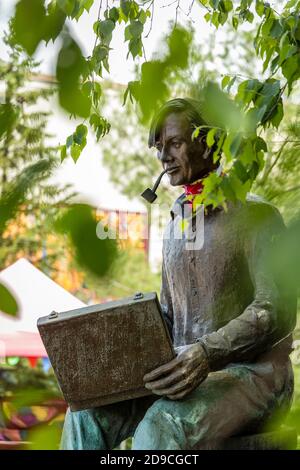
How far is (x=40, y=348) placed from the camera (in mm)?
7504

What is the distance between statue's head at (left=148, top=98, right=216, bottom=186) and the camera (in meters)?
3.17

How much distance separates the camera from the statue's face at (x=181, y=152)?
3.17 m

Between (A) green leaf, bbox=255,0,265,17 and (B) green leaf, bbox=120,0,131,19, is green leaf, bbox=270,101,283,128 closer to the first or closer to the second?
(A) green leaf, bbox=255,0,265,17

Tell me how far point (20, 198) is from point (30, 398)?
40 cm

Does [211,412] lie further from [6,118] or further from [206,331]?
[6,118]

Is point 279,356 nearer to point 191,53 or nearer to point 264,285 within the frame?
point 264,285

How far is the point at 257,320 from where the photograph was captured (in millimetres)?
2867

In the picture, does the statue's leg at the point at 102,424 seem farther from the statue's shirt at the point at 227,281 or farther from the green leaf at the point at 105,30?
the green leaf at the point at 105,30

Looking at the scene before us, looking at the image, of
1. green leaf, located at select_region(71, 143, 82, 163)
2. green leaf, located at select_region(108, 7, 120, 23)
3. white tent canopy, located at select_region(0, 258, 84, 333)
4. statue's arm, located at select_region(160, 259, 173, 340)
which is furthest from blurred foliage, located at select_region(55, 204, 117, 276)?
white tent canopy, located at select_region(0, 258, 84, 333)

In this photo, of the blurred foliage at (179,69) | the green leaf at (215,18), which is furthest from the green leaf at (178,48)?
the green leaf at (215,18)

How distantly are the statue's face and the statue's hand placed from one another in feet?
2.33

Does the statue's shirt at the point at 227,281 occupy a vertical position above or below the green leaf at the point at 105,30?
below

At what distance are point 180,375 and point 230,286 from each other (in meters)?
0.47

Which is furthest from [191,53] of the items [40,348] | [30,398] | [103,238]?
[40,348]
